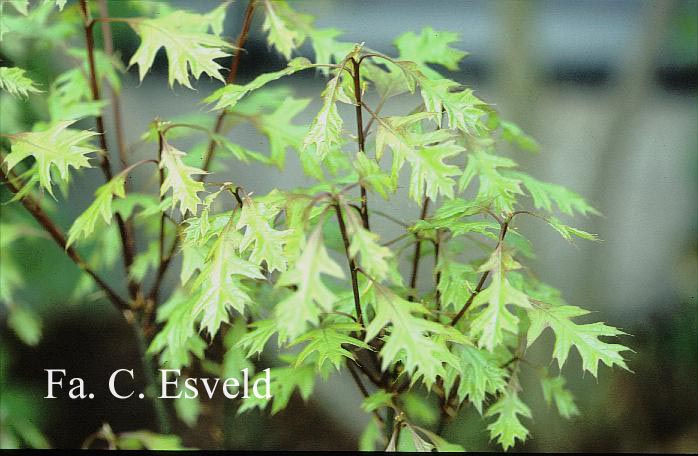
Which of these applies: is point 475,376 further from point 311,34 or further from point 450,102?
point 311,34

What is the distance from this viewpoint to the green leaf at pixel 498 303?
2.11 feet

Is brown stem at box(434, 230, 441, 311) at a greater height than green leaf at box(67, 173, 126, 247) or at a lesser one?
lesser

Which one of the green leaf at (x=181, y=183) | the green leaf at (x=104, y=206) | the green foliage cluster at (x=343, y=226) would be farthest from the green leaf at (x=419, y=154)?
the green leaf at (x=104, y=206)

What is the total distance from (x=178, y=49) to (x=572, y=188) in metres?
1.23

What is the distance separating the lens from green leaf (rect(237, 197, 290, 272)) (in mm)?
635

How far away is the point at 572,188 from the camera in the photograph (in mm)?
1672

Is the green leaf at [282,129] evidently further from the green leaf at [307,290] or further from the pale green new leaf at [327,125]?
the green leaf at [307,290]

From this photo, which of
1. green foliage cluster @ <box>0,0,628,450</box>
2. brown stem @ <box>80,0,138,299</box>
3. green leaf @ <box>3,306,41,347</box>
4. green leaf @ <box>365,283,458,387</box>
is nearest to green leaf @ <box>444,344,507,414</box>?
green foliage cluster @ <box>0,0,628,450</box>

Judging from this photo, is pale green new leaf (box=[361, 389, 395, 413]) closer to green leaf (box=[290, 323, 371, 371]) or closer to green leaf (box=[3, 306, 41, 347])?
green leaf (box=[290, 323, 371, 371])

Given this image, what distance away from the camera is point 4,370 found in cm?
170

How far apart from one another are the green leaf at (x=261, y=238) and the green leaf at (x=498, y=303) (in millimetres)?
220

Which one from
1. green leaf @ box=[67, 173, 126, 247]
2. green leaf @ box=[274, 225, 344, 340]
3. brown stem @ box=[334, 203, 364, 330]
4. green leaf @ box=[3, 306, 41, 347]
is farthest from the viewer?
green leaf @ box=[3, 306, 41, 347]

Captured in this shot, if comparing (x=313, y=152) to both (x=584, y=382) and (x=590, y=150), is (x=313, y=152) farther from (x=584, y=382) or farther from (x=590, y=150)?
(x=584, y=382)

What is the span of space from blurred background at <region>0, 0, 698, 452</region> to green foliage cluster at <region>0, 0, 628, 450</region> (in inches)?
19.4
